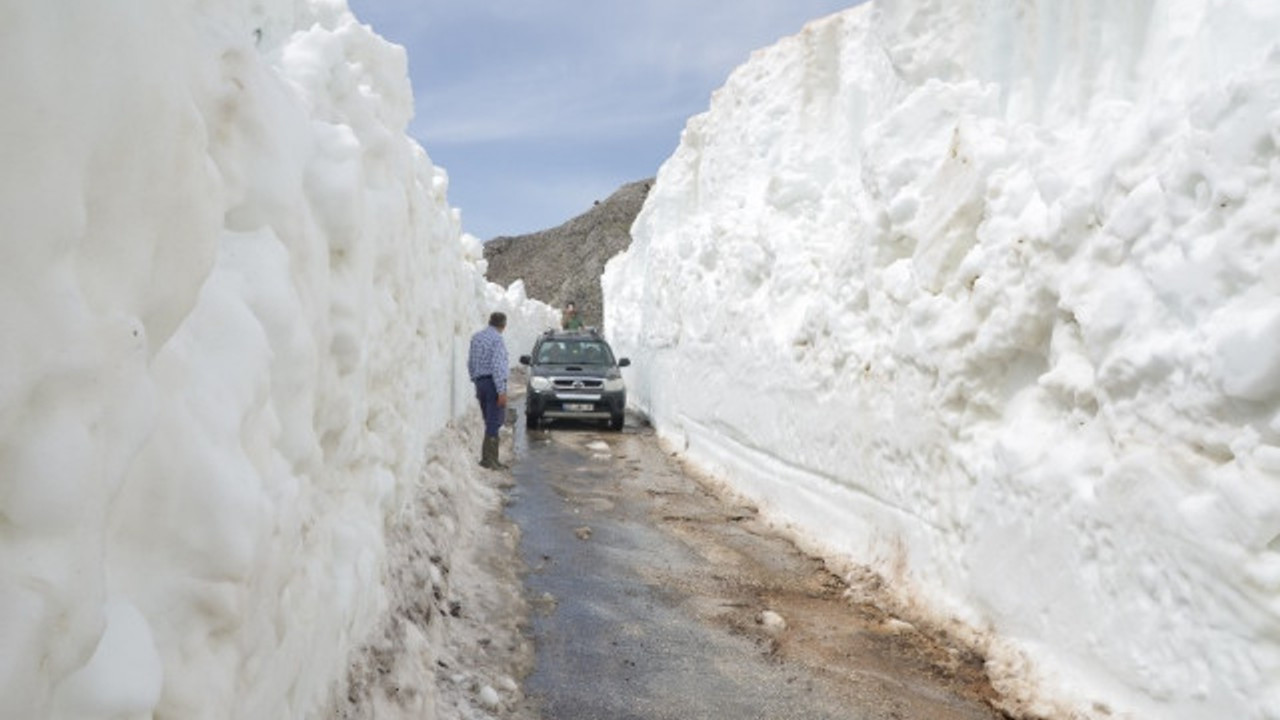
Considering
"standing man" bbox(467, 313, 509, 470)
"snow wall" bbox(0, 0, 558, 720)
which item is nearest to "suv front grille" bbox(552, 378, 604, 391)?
"standing man" bbox(467, 313, 509, 470)

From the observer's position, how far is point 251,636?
212cm

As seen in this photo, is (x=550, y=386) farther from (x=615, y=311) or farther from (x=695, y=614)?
(x=615, y=311)

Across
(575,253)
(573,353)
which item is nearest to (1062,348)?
(573,353)

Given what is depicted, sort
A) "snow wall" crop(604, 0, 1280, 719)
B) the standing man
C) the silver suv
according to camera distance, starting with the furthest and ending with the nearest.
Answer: the silver suv < the standing man < "snow wall" crop(604, 0, 1280, 719)

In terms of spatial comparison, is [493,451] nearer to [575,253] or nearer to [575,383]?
[575,383]

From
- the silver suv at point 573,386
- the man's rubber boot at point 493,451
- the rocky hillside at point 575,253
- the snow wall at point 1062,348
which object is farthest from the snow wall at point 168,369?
the rocky hillside at point 575,253

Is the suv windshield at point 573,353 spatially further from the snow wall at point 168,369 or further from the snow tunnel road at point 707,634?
the snow wall at point 168,369

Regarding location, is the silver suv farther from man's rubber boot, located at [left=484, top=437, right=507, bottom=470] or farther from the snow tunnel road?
the snow tunnel road

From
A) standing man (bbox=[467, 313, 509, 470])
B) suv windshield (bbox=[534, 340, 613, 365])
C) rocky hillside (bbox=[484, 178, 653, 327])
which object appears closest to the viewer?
Result: standing man (bbox=[467, 313, 509, 470])

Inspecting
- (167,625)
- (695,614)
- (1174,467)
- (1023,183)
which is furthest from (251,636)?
(1023,183)

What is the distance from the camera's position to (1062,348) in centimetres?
458

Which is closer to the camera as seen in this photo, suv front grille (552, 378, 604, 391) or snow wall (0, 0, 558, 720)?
snow wall (0, 0, 558, 720)

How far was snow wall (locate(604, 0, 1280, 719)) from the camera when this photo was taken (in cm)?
331

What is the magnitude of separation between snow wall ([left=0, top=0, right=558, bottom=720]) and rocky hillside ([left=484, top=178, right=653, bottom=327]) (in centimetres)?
5747
